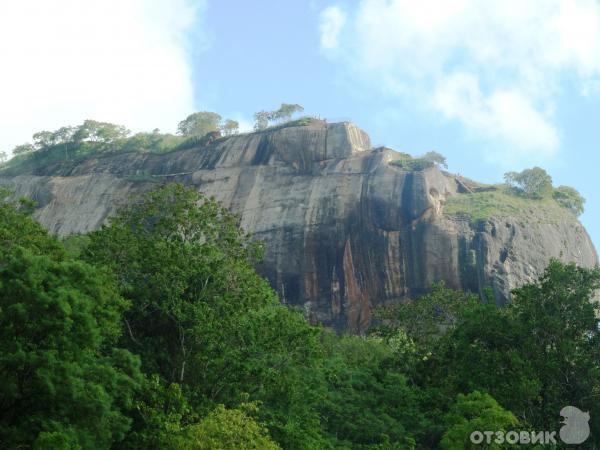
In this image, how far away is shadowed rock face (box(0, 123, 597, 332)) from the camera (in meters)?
48.0

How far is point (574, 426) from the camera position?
87.0ft

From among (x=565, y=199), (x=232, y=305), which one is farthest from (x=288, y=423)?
(x=565, y=199)

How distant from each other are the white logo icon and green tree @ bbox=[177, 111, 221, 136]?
47239mm

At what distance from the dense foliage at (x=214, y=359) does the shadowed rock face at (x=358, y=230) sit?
14936 millimetres

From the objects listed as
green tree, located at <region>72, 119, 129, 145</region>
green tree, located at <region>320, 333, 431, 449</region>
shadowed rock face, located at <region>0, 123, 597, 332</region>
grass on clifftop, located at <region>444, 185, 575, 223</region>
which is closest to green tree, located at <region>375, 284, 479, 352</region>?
green tree, located at <region>320, 333, 431, 449</region>

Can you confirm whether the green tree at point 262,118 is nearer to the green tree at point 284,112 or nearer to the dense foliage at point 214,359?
the green tree at point 284,112

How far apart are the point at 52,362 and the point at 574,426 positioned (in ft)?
51.4

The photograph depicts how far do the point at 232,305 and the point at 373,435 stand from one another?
20.8 feet

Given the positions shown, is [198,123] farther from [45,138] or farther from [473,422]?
[473,422]

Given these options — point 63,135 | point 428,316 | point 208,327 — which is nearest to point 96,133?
point 63,135

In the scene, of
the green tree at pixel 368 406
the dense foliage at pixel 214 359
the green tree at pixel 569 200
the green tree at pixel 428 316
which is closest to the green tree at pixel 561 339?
the dense foliage at pixel 214 359

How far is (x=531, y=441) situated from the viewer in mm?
23859

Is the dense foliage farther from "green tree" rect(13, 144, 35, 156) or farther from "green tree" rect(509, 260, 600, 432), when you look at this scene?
"green tree" rect(13, 144, 35, 156)

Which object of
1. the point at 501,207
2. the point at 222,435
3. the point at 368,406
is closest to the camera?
the point at 222,435
